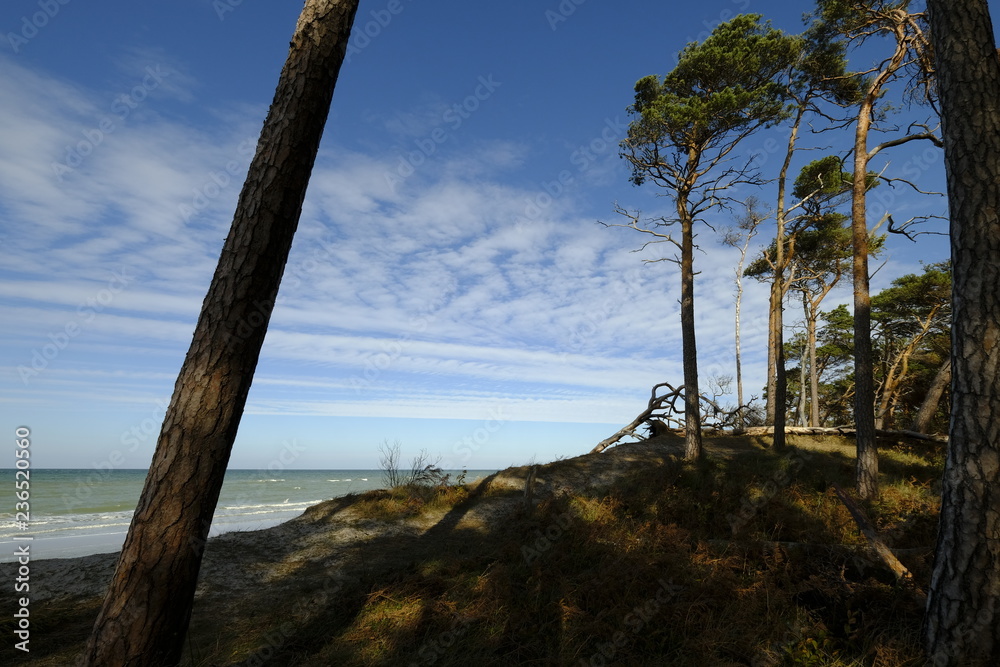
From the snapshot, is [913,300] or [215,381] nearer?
[215,381]

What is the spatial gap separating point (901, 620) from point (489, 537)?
5667 mm

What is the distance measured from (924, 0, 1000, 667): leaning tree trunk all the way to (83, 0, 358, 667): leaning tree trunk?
5.25m

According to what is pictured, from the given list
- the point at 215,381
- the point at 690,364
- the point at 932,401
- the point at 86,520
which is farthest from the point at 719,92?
the point at 86,520

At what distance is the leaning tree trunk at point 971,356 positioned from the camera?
3723 mm

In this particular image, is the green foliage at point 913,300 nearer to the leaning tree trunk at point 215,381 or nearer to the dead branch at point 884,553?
the dead branch at point 884,553

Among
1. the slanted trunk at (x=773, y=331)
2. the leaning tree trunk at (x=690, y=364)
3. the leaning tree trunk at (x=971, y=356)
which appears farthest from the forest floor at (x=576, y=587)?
the slanted trunk at (x=773, y=331)

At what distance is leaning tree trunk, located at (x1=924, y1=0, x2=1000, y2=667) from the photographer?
372 cm

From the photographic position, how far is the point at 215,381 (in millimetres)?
3512

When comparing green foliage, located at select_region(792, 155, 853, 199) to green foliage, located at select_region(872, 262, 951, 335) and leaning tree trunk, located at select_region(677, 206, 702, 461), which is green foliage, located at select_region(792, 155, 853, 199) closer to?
green foliage, located at select_region(872, 262, 951, 335)


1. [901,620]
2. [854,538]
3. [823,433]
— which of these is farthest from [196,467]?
[823,433]

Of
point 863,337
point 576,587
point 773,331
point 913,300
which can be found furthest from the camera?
point 913,300

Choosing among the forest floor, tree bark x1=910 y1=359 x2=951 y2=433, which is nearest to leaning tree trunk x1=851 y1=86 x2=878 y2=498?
the forest floor

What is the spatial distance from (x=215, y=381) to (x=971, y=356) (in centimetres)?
571

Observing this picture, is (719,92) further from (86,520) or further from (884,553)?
(86,520)
